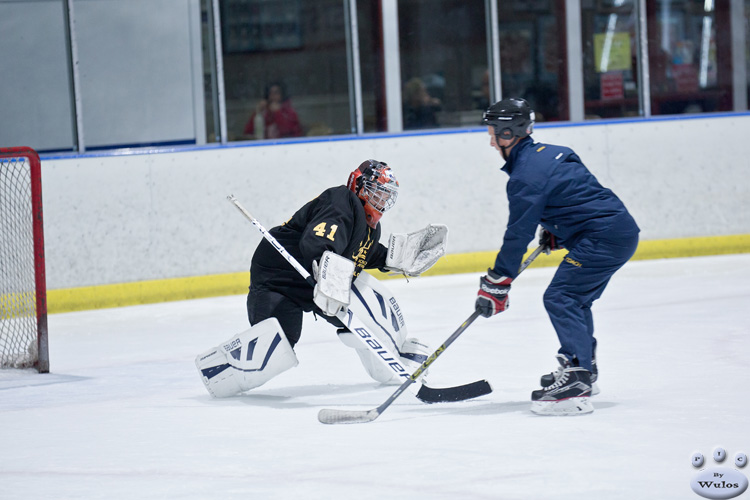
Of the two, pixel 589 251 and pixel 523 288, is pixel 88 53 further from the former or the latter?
pixel 589 251

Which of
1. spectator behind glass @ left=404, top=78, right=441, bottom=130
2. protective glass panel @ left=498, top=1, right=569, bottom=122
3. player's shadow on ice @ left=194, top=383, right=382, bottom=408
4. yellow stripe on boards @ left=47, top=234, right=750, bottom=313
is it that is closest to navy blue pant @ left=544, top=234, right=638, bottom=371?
player's shadow on ice @ left=194, top=383, right=382, bottom=408

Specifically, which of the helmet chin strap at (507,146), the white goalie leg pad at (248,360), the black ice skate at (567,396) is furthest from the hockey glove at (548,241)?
the white goalie leg pad at (248,360)

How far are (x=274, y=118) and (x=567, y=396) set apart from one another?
4.74 m

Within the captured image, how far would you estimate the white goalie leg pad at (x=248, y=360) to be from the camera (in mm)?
3562

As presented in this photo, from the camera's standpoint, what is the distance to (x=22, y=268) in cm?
489

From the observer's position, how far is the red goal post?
14.5ft

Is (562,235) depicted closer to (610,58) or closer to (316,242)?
(316,242)

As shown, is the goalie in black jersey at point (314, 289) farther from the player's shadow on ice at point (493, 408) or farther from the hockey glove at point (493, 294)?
the hockey glove at point (493, 294)

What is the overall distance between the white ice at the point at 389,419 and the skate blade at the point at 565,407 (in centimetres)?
3

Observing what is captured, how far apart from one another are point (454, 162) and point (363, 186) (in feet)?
10.3

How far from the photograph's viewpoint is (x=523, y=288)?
19.9 ft

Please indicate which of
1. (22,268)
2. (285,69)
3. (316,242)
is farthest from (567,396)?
(285,69)

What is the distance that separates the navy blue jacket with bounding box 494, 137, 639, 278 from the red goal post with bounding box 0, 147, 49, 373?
86.3 inches

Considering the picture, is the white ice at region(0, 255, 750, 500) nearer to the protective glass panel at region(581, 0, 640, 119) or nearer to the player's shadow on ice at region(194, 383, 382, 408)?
the player's shadow on ice at region(194, 383, 382, 408)
